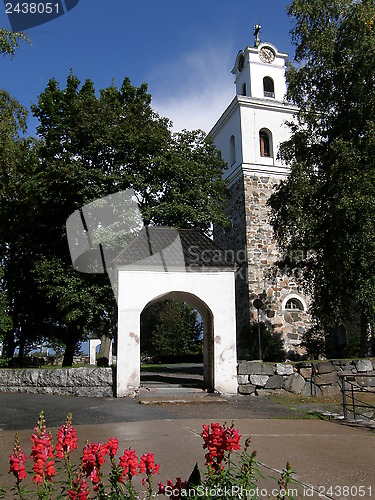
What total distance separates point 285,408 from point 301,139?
9960 millimetres

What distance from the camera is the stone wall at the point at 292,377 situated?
12.5m

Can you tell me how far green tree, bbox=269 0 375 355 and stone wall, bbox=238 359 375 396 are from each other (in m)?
2.17

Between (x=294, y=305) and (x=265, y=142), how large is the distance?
9242 millimetres

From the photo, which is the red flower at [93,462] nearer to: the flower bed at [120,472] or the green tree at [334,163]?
the flower bed at [120,472]

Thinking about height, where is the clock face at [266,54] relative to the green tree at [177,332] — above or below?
above

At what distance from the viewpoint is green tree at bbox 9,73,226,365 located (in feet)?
52.0

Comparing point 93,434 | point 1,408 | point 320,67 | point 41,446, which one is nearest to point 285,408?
point 93,434

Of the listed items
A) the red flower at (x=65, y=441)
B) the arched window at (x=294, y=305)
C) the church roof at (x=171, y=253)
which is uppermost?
the church roof at (x=171, y=253)

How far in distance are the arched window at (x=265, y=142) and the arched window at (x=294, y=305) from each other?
8132mm

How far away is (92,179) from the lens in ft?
53.5

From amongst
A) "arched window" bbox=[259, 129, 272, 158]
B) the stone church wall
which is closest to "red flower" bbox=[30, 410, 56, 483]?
the stone church wall

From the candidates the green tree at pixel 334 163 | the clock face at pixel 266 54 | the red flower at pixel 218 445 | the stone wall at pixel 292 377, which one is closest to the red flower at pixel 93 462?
the red flower at pixel 218 445

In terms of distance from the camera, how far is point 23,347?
23.8 meters

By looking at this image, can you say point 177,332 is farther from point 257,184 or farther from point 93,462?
point 93,462
